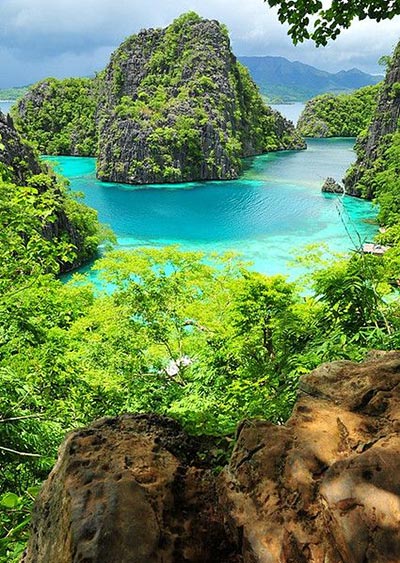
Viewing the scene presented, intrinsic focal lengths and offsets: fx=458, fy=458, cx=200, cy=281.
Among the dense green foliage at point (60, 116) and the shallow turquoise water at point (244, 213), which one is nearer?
the shallow turquoise water at point (244, 213)

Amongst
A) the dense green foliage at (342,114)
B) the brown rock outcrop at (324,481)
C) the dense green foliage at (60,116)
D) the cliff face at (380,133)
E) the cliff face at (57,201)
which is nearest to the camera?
the brown rock outcrop at (324,481)

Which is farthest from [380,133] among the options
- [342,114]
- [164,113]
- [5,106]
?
[5,106]

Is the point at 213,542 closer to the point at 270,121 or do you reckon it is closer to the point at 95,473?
the point at 95,473

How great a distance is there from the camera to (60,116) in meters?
78.6

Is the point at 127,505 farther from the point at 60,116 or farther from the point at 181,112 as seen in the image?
the point at 60,116

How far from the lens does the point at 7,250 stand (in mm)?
5770

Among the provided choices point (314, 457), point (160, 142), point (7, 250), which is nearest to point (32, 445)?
point (7, 250)

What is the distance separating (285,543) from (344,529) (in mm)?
256

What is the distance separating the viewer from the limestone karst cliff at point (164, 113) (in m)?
53.8

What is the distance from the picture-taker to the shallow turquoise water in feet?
98.9

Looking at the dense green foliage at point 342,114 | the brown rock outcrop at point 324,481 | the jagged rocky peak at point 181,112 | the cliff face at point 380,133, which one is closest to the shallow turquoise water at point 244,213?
the cliff face at point 380,133

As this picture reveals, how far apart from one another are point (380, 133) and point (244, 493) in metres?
48.2

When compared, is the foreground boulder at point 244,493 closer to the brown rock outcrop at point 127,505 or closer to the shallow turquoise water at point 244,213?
the brown rock outcrop at point 127,505

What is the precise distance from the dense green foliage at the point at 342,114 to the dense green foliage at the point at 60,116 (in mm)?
45287
